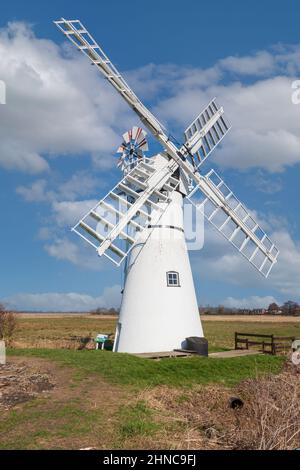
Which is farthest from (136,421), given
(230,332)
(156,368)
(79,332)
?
(230,332)

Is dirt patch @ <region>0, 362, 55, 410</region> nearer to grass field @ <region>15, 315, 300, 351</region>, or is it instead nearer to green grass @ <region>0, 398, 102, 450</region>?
green grass @ <region>0, 398, 102, 450</region>

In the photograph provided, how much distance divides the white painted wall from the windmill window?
152 mm

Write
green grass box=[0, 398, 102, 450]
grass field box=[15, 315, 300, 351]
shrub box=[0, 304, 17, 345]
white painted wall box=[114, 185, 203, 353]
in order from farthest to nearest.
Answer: grass field box=[15, 315, 300, 351]
shrub box=[0, 304, 17, 345]
white painted wall box=[114, 185, 203, 353]
green grass box=[0, 398, 102, 450]

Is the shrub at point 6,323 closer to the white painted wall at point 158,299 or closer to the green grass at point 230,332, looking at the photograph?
the white painted wall at point 158,299

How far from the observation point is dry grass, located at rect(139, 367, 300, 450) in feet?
29.2

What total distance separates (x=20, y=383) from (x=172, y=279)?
8434 mm

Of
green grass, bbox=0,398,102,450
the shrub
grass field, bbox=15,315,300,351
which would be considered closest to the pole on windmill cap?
grass field, bbox=15,315,300,351

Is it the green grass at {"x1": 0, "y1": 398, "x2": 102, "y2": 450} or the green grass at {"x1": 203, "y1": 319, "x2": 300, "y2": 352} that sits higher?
the green grass at {"x1": 0, "y1": 398, "x2": 102, "y2": 450}

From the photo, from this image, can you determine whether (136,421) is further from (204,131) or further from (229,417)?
(204,131)

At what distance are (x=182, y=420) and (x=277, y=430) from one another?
2536 mm

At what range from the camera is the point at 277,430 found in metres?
8.61

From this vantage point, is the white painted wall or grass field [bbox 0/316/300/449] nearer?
grass field [bbox 0/316/300/449]

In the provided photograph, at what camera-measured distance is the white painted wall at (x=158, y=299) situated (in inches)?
751

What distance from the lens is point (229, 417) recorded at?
36.5 feet
